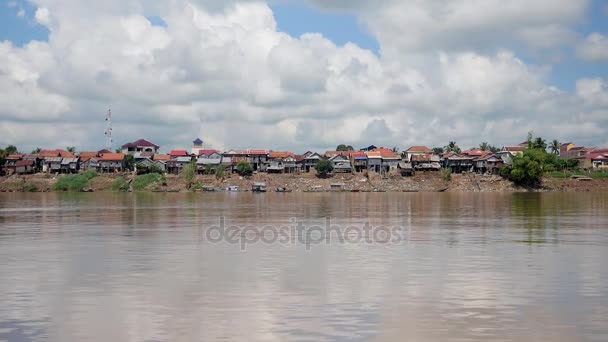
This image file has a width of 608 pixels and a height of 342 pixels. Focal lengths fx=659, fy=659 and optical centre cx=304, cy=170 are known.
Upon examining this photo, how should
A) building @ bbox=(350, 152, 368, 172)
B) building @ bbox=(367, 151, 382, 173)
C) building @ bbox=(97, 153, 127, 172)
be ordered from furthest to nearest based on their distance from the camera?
building @ bbox=(97, 153, 127, 172)
building @ bbox=(367, 151, 382, 173)
building @ bbox=(350, 152, 368, 172)

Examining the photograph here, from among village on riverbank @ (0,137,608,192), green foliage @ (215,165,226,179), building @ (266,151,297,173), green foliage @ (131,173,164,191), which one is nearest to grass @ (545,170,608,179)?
village on riverbank @ (0,137,608,192)

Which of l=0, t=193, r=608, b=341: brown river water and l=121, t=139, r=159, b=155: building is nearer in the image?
l=0, t=193, r=608, b=341: brown river water

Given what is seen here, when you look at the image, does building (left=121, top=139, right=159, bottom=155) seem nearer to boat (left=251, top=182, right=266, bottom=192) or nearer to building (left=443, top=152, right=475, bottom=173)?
boat (left=251, top=182, right=266, bottom=192)

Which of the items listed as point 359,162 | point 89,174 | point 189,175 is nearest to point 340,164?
point 359,162

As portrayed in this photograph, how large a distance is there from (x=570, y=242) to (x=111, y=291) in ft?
69.2

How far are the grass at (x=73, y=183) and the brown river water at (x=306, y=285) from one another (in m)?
96.5

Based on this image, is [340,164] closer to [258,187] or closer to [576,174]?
[258,187]

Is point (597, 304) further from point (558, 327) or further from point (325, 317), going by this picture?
point (325, 317)

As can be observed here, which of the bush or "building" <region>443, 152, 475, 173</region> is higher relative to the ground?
"building" <region>443, 152, 475, 173</region>

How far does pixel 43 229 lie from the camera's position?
39.2 m

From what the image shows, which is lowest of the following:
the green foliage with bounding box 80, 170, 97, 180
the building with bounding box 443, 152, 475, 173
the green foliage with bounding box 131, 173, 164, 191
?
the green foliage with bounding box 131, 173, 164, 191

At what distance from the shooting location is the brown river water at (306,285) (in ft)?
45.7

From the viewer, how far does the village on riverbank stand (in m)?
125

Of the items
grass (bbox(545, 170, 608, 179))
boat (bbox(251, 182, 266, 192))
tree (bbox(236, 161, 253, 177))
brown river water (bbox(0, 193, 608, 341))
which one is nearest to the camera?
brown river water (bbox(0, 193, 608, 341))
